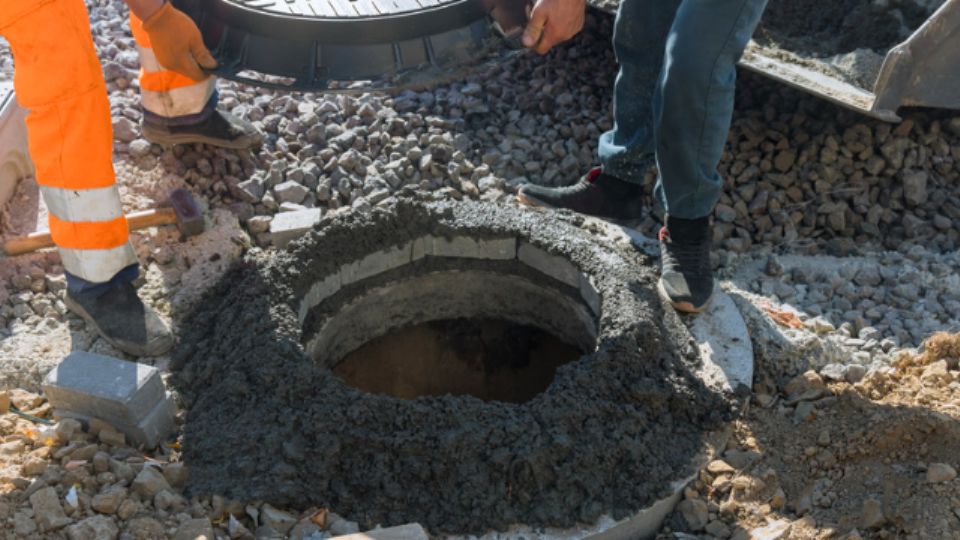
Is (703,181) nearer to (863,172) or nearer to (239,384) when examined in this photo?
(863,172)

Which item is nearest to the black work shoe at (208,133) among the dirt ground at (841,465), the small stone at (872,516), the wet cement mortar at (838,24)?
the dirt ground at (841,465)

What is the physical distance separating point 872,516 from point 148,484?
2.08 metres

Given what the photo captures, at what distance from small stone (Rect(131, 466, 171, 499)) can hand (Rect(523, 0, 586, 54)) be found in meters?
1.66

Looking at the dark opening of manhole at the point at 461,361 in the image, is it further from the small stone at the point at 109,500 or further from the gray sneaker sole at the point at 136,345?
the small stone at the point at 109,500

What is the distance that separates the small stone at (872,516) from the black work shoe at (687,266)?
933 mm

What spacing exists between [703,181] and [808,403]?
0.86 m

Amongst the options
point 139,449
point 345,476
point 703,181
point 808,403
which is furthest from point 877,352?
point 139,449

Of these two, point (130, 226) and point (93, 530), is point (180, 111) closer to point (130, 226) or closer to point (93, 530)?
point (130, 226)

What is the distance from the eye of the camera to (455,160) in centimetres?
448

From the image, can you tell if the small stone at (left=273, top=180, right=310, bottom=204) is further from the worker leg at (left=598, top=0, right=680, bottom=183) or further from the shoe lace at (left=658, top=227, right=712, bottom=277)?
the shoe lace at (left=658, top=227, right=712, bottom=277)

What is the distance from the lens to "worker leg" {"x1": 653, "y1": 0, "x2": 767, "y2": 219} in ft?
10.2

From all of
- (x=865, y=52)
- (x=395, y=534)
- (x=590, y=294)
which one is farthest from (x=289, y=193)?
(x=865, y=52)

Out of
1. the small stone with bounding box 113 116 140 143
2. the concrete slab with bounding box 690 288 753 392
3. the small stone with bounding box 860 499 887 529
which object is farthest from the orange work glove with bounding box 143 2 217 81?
the small stone with bounding box 860 499 887 529

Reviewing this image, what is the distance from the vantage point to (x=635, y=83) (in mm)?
3852
